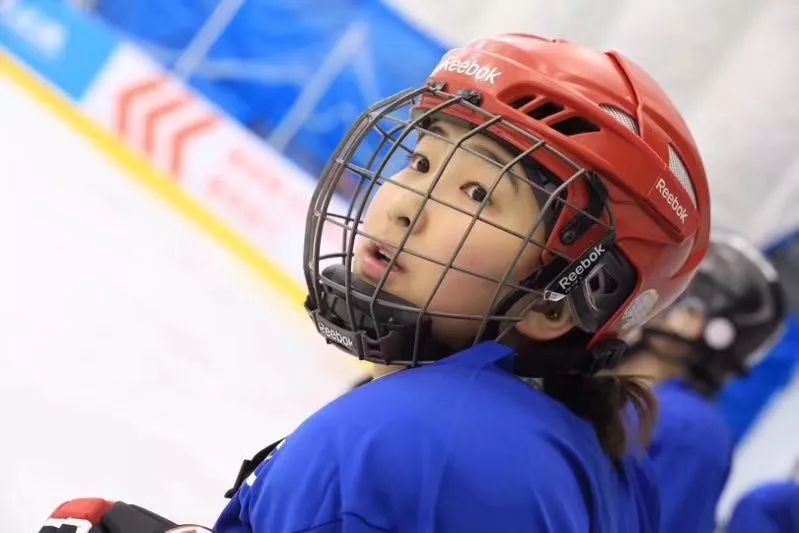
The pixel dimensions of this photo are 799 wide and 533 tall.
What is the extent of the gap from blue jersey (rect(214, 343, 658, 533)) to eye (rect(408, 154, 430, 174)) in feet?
0.85

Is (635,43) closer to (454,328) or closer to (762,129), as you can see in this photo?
(762,129)

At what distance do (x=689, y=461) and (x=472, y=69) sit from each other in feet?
3.03

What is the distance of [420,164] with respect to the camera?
1.01m

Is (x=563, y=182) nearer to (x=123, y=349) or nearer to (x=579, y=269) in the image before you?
(x=579, y=269)

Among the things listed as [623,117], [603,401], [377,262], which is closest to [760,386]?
[603,401]

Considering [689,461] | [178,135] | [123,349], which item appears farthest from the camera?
[178,135]

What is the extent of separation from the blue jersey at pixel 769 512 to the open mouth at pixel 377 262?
1.08 m

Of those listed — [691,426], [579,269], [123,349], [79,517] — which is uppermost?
[579,269]

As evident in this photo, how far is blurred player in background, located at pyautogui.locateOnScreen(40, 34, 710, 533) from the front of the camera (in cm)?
73

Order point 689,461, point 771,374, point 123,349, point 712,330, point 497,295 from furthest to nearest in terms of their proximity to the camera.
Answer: point 771,374 < point 123,349 < point 712,330 < point 689,461 < point 497,295

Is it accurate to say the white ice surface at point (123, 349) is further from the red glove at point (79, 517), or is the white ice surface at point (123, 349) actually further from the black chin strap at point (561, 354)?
the black chin strap at point (561, 354)

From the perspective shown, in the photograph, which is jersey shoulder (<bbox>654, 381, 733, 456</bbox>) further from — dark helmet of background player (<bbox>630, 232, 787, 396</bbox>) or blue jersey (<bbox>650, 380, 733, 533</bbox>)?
dark helmet of background player (<bbox>630, 232, 787, 396</bbox>)

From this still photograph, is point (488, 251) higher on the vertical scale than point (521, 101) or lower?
lower

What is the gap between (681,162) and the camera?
102cm
